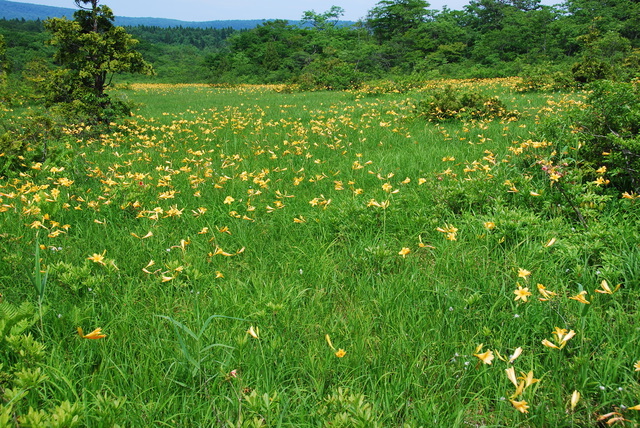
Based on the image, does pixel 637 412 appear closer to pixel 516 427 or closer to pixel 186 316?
pixel 516 427

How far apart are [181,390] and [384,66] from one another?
3509 cm

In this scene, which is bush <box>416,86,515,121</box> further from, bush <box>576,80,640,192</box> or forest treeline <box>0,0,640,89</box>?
forest treeline <box>0,0,640,89</box>

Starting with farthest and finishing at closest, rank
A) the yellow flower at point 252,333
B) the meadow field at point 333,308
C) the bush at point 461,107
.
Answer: the bush at point 461,107 < the yellow flower at point 252,333 < the meadow field at point 333,308

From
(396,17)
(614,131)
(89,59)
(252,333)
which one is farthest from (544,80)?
(396,17)

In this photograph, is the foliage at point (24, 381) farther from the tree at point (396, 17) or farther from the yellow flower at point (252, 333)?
the tree at point (396, 17)

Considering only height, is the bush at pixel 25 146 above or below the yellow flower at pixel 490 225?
above

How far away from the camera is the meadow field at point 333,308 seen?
1.38 meters

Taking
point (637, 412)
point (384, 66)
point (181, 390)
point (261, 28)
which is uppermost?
point (261, 28)

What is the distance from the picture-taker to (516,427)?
1.29 m

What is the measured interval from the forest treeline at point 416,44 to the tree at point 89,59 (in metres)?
11.7

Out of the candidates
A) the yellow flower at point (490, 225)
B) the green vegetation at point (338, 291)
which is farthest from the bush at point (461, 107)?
the yellow flower at point (490, 225)

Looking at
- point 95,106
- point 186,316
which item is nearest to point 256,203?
point 186,316

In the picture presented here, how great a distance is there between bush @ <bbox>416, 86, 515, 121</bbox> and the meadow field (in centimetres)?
360

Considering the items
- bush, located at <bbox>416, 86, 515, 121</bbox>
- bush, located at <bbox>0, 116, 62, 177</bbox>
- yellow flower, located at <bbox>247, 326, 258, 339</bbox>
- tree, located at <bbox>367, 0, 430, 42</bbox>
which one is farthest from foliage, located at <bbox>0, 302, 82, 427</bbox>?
tree, located at <bbox>367, 0, 430, 42</bbox>
